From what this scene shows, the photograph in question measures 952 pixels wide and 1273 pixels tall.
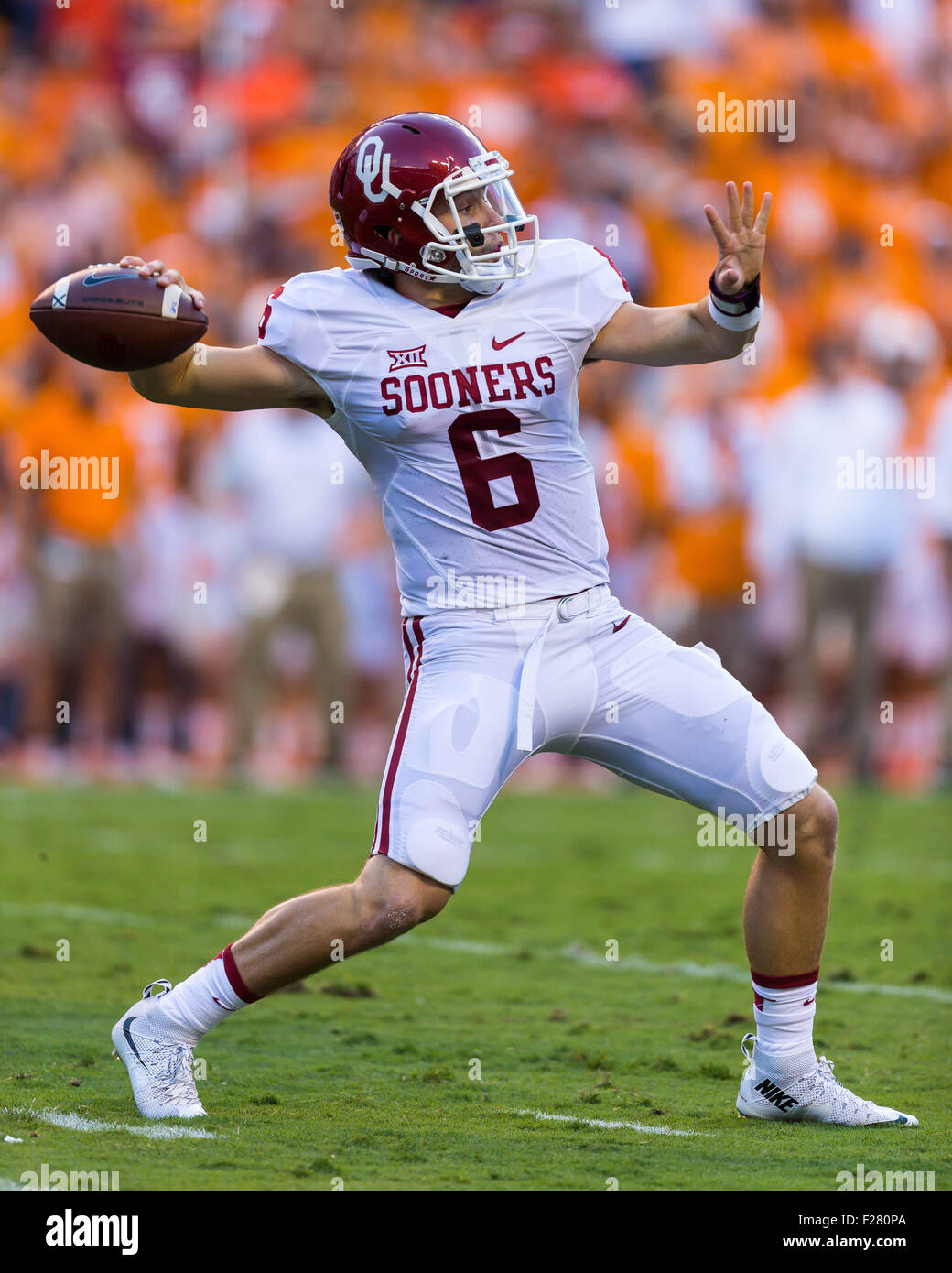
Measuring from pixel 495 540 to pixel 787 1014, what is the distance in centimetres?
111

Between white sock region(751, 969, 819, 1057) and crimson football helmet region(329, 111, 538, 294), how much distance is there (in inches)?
59.4

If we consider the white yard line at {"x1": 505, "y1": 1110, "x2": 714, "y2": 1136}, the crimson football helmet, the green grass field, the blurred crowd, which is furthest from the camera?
the blurred crowd

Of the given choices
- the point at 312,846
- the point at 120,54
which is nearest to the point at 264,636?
the point at 312,846

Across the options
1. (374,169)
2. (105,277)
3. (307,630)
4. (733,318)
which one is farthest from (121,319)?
(307,630)

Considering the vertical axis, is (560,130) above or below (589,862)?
above

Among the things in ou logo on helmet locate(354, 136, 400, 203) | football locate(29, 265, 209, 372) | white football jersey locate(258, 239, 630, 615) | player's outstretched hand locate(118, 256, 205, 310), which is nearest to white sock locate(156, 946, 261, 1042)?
white football jersey locate(258, 239, 630, 615)

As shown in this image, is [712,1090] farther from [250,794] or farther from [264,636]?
[264,636]

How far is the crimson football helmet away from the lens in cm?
372

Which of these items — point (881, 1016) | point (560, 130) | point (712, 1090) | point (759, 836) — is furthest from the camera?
point (560, 130)

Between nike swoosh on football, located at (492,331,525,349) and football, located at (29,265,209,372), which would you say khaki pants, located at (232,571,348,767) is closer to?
football, located at (29,265,209,372)

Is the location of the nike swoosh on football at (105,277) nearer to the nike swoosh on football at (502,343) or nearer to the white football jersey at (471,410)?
→ the white football jersey at (471,410)

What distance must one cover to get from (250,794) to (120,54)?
5.65m

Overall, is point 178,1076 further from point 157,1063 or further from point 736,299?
point 736,299

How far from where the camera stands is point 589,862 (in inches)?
283
